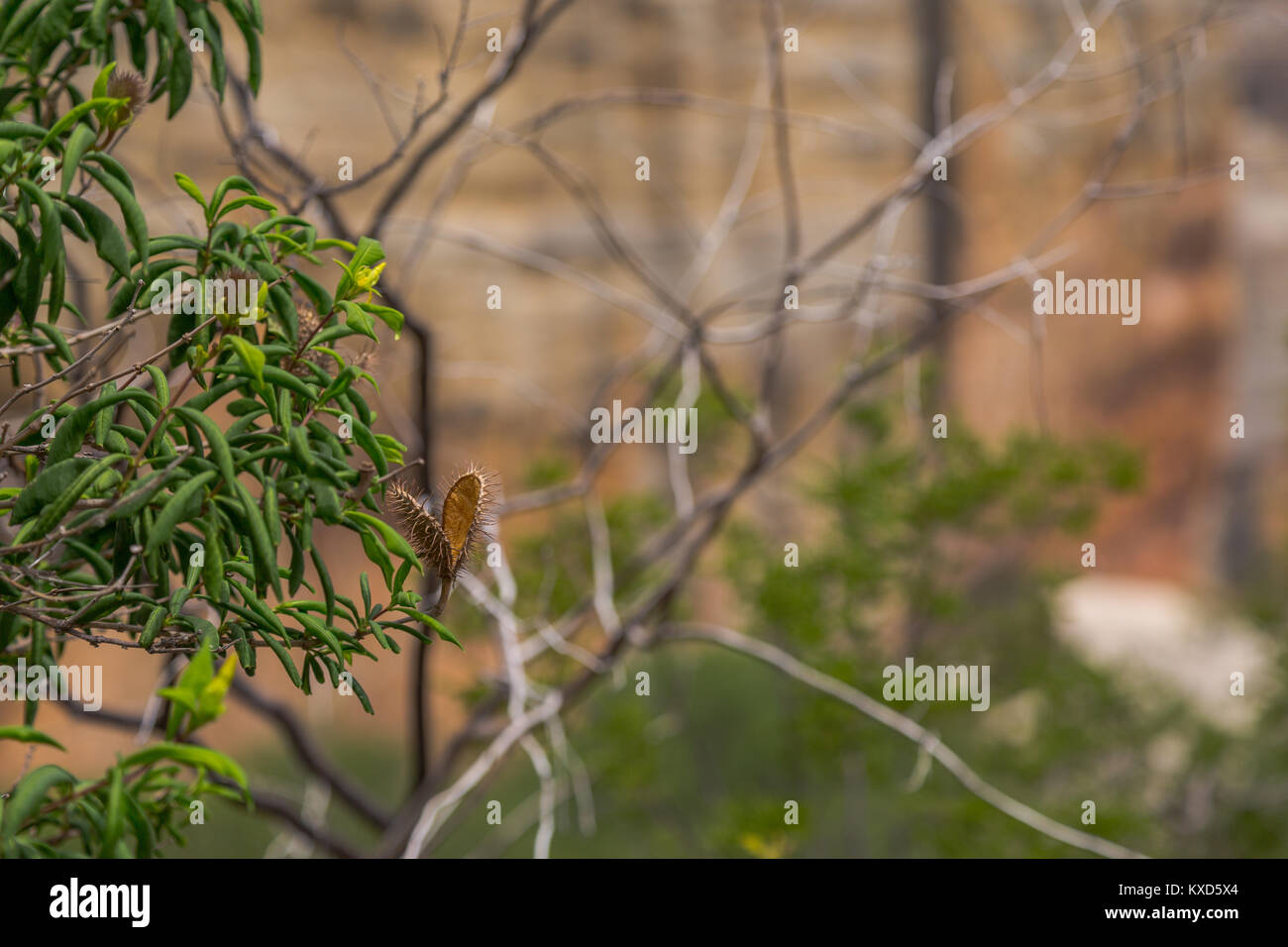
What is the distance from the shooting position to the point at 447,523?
1234 millimetres

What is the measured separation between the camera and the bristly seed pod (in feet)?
3.97

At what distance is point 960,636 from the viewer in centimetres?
396

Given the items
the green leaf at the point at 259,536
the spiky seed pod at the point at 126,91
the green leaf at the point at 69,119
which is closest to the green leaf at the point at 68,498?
the green leaf at the point at 259,536

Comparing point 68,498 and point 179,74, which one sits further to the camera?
point 179,74

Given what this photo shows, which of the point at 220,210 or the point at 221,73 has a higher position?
the point at 221,73

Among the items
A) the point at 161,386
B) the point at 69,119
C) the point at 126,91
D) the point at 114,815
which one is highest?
the point at 126,91

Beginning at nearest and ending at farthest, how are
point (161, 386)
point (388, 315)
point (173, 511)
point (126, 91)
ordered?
1. point (173, 511)
2. point (161, 386)
3. point (388, 315)
4. point (126, 91)

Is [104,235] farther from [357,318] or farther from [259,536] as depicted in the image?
[259,536]

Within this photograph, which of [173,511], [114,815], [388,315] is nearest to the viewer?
[114,815]

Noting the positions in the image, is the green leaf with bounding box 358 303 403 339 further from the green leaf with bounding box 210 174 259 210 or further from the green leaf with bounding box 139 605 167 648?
the green leaf with bounding box 139 605 167 648

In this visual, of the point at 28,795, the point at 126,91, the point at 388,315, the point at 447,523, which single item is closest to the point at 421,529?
the point at 447,523
